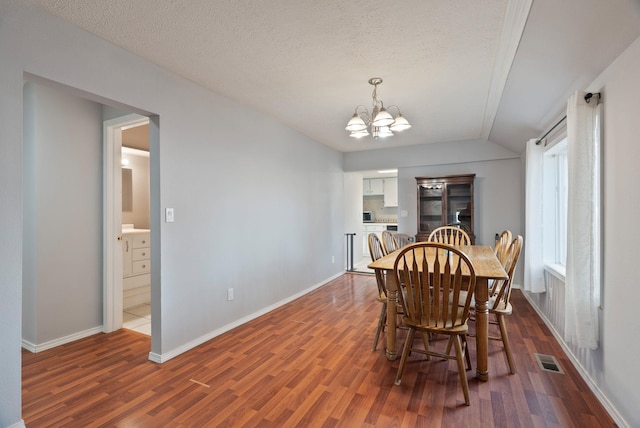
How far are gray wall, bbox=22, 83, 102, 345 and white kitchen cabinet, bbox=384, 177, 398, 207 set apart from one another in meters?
5.99

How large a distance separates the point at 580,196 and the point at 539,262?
1573mm

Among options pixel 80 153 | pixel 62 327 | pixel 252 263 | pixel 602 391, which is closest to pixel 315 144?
pixel 252 263

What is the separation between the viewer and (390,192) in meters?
7.65

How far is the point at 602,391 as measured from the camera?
188 centimetres

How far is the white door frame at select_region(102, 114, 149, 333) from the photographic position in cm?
309

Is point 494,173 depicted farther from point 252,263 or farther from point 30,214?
point 30,214

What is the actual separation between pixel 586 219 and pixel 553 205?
169cm

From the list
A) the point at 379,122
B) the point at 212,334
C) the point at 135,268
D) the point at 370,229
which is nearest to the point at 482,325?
the point at 379,122

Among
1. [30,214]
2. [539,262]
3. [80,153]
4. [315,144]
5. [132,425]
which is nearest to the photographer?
[132,425]

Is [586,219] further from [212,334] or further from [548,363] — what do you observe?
[212,334]

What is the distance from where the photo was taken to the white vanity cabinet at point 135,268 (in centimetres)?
392

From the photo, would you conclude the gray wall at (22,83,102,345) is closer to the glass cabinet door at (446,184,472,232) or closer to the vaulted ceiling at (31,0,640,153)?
the vaulted ceiling at (31,0,640,153)

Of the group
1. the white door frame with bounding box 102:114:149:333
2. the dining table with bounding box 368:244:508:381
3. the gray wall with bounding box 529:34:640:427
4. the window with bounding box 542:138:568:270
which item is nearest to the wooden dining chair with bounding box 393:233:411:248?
the window with bounding box 542:138:568:270

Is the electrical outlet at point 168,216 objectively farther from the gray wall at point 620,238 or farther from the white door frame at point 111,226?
the gray wall at point 620,238
